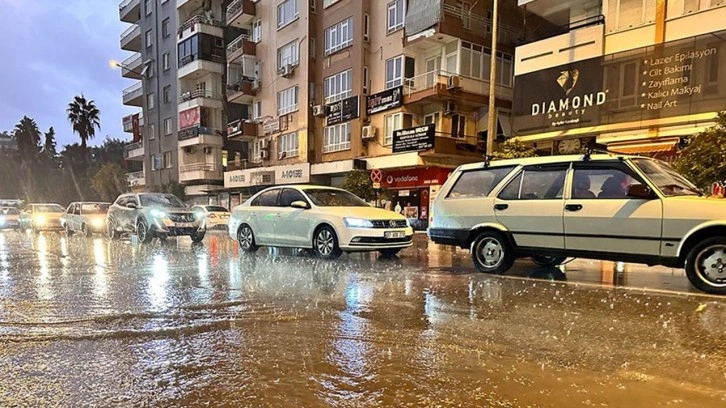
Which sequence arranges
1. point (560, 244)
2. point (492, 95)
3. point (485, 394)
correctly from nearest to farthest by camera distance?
point (485, 394) → point (560, 244) → point (492, 95)

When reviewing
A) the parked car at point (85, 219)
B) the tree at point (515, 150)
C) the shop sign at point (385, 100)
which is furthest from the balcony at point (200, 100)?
the tree at point (515, 150)

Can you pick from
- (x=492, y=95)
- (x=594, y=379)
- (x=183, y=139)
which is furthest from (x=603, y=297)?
(x=183, y=139)

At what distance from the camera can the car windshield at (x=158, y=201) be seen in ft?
53.0

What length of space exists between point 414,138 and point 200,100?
23689 millimetres

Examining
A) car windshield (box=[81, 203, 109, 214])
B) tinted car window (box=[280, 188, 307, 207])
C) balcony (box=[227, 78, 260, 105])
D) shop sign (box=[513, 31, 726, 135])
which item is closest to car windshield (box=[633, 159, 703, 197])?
tinted car window (box=[280, 188, 307, 207])

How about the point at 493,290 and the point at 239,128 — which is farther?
the point at 239,128

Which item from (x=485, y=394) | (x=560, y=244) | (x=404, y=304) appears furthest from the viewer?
(x=560, y=244)

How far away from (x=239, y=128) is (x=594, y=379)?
36.3m

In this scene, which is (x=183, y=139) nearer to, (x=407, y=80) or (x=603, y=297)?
(x=407, y=80)

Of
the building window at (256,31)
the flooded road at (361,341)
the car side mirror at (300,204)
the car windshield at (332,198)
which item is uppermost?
the building window at (256,31)

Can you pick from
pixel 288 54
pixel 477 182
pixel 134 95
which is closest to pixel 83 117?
pixel 134 95

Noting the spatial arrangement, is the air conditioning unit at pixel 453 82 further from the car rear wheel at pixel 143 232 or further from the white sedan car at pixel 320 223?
the car rear wheel at pixel 143 232

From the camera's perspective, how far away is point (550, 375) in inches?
141

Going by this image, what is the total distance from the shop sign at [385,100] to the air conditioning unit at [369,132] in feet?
3.01
